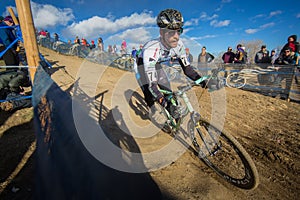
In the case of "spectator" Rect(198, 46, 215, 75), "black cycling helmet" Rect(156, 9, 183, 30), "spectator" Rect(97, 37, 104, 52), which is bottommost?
"spectator" Rect(198, 46, 215, 75)

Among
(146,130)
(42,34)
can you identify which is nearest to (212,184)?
(146,130)

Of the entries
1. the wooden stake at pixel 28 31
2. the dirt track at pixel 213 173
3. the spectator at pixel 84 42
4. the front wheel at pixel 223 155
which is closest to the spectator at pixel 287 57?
the dirt track at pixel 213 173

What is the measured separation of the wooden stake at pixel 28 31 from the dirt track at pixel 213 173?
1777 millimetres

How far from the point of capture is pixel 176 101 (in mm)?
3082

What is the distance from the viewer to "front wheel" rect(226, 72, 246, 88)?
29.9 feet

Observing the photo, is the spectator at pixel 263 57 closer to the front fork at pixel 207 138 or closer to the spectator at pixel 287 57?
the spectator at pixel 287 57

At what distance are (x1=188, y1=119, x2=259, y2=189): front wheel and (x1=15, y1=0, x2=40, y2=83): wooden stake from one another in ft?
11.8

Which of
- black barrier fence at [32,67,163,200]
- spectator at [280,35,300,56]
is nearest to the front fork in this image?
black barrier fence at [32,67,163,200]

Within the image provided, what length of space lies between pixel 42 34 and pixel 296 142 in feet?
100

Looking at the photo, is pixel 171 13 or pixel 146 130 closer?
pixel 171 13

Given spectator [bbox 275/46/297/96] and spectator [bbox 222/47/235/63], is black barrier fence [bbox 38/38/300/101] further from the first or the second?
spectator [bbox 222/47/235/63]

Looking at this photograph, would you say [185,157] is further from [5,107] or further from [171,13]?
[5,107]

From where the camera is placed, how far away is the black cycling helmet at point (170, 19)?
2945 mm

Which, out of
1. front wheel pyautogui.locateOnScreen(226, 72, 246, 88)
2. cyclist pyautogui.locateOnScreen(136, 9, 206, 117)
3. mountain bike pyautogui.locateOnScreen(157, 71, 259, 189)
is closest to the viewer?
mountain bike pyautogui.locateOnScreen(157, 71, 259, 189)
